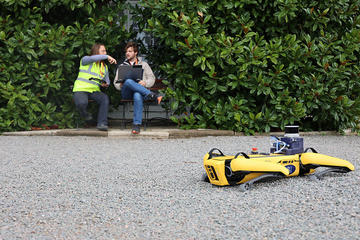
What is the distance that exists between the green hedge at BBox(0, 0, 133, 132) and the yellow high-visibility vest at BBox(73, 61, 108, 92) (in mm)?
240

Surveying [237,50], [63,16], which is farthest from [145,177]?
[63,16]

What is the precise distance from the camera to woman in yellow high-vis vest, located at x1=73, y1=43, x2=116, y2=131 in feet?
23.1

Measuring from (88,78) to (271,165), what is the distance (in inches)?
167

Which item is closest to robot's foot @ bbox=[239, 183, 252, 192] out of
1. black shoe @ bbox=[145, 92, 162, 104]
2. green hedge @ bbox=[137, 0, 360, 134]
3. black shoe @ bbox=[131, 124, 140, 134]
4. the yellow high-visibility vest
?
green hedge @ bbox=[137, 0, 360, 134]

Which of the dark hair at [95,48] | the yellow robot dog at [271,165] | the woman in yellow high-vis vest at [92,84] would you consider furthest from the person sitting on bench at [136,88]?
the yellow robot dog at [271,165]

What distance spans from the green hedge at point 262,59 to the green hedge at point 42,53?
0.89m

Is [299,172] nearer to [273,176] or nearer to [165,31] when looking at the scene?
[273,176]

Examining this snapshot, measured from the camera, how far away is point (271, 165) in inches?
140

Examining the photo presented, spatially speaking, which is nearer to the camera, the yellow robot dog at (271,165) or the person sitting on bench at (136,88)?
the yellow robot dog at (271,165)

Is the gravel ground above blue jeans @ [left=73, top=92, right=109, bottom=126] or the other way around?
the other way around

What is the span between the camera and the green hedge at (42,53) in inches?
277

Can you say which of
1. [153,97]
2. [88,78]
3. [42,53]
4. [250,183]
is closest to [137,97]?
[153,97]

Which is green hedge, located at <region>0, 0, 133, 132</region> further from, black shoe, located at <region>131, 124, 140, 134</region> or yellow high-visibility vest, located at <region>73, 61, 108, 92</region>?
black shoe, located at <region>131, 124, 140, 134</region>

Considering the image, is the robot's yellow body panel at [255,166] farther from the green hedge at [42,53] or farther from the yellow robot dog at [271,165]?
the green hedge at [42,53]
